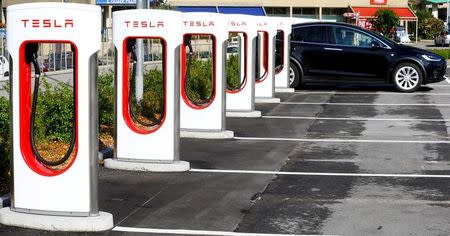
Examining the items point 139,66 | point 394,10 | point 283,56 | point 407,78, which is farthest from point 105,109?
point 394,10

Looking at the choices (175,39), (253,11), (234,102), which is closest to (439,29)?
(253,11)

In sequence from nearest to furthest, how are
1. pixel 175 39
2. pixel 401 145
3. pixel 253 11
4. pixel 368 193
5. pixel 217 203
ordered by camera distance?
1. pixel 217 203
2. pixel 368 193
3. pixel 175 39
4. pixel 401 145
5. pixel 253 11

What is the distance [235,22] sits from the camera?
15.6m

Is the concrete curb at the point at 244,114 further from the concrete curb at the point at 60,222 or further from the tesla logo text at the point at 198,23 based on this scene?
the concrete curb at the point at 60,222

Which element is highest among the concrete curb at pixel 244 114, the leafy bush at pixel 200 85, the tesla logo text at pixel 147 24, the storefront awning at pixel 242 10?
the storefront awning at pixel 242 10

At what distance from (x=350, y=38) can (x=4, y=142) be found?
43.1 ft

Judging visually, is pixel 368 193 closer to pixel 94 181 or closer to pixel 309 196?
pixel 309 196

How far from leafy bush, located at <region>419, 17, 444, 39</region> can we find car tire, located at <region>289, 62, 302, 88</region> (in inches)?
2348

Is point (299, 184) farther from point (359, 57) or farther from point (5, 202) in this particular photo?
point (359, 57)

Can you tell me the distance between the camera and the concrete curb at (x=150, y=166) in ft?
34.3

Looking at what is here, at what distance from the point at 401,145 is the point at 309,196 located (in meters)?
4.13

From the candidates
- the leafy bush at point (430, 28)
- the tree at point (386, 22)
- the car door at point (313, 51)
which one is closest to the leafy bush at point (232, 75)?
the car door at point (313, 51)

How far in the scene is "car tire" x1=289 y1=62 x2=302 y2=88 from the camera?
71.4 ft

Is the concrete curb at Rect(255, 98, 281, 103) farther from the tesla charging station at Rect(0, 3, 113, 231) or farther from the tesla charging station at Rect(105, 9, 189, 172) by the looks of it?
the tesla charging station at Rect(0, 3, 113, 231)
